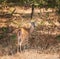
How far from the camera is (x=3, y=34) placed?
7.92 meters

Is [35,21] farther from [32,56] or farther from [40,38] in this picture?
[32,56]

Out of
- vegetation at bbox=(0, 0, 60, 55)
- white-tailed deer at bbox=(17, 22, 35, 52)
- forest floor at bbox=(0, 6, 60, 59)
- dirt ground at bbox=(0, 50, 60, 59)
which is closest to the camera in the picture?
dirt ground at bbox=(0, 50, 60, 59)

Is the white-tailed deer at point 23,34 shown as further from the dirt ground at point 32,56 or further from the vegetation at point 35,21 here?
the dirt ground at point 32,56

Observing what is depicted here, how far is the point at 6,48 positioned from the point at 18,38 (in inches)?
17.2

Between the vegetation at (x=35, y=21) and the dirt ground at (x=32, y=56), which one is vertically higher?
the vegetation at (x=35, y=21)

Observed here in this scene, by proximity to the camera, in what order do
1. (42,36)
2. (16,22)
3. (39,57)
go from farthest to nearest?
(16,22) → (42,36) → (39,57)

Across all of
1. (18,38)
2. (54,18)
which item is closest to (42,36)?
(18,38)

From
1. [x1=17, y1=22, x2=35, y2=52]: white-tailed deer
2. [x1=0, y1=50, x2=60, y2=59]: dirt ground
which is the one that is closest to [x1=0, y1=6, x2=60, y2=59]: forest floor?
[x1=0, y1=50, x2=60, y2=59]: dirt ground

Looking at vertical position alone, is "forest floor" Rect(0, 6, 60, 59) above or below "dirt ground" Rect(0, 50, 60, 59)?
above

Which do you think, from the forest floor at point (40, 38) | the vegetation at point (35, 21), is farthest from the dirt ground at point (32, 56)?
the vegetation at point (35, 21)

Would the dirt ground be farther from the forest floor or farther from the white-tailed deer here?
the white-tailed deer

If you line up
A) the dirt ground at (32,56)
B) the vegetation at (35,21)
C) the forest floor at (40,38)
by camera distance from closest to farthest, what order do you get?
the dirt ground at (32,56), the forest floor at (40,38), the vegetation at (35,21)

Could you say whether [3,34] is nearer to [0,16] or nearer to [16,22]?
[16,22]

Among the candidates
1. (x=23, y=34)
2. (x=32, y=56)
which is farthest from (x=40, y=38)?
(x=32, y=56)
